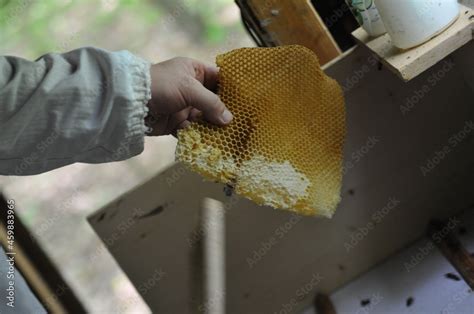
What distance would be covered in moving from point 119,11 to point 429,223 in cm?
166

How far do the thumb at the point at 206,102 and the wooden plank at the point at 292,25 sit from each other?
26 centimetres

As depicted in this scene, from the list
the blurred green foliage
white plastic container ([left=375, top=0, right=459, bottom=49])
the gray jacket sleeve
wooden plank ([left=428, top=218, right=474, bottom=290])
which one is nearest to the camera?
the gray jacket sleeve

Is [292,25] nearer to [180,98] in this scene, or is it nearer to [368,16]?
[368,16]

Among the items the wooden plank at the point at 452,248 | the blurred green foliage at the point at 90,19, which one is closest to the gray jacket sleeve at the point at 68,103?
the wooden plank at the point at 452,248

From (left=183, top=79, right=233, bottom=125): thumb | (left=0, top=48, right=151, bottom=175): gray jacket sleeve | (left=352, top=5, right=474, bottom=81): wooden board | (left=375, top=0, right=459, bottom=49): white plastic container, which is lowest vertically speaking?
(left=352, top=5, right=474, bottom=81): wooden board

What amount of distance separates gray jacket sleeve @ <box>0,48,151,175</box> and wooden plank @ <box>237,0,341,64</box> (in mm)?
330

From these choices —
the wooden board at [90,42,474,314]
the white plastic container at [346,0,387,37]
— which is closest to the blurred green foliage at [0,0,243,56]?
the wooden board at [90,42,474,314]

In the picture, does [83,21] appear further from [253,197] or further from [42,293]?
[253,197]

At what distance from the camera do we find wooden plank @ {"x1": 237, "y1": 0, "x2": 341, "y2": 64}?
2.96 feet

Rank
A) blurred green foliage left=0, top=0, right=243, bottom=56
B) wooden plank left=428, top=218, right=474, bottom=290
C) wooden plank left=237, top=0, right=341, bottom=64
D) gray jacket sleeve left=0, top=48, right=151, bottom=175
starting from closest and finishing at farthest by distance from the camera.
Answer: gray jacket sleeve left=0, top=48, right=151, bottom=175, wooden plank left=237, top=0, right=341, bottom=64, wooden plank left=428, top=218, right=474, bottom=290, blurred green foliage left=0, top=0, right=243, bottom=56

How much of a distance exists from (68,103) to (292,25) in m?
0.45

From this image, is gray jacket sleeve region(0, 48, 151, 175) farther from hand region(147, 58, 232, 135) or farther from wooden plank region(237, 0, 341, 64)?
wooden plank region(237, 0, 341, 64)

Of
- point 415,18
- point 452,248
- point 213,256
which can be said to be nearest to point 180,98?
point 415,18

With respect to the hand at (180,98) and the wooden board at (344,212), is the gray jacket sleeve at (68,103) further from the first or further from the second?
the wooden board at (344,212)
